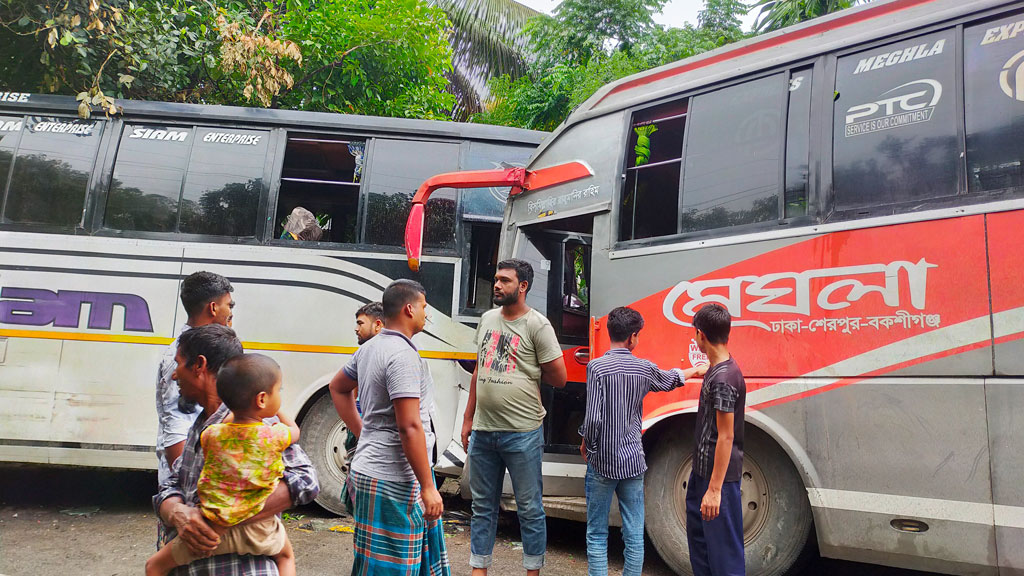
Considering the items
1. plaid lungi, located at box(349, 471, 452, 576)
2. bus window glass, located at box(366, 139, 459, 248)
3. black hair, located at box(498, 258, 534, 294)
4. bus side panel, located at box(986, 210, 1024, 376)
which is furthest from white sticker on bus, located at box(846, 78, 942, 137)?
bus window glass, located at box(366, 139, 459, 248)

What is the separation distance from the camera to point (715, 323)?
125 inches

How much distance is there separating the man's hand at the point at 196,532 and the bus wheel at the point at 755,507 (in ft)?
9.27

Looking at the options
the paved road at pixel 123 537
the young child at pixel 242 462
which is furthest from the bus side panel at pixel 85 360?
the young child at pixel 242 462

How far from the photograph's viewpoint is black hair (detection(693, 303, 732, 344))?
10.4ft

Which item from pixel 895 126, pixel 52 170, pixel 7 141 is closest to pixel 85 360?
pixel 52 170

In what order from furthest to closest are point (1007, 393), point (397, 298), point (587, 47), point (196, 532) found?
1. point (587, 47)
2. point (1007, 393)
3. point (397, 298)
4. point (196, 532)

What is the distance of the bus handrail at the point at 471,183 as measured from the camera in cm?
518

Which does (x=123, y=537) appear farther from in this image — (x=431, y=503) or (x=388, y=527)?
(x=431, y=503)

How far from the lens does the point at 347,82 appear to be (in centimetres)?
1011

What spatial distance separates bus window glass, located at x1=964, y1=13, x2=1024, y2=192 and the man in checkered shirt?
340cm

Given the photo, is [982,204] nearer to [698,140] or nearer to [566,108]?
[698,140]

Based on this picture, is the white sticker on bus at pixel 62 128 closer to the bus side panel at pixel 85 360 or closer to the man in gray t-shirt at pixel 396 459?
the bus side panel at pixel 85 360

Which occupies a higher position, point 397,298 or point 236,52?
point 236,52

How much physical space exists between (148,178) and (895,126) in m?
5.87
